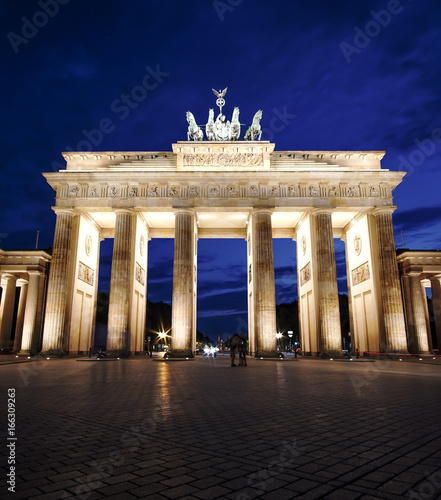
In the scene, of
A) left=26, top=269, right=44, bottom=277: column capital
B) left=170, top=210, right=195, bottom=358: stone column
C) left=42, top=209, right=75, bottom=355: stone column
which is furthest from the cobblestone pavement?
left=26, top=269, right=44, bottom=277: column capital

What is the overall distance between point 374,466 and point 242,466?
1300mm

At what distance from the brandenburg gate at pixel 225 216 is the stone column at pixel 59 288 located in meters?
0.08

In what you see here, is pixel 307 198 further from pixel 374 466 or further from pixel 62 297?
pixel 374 466

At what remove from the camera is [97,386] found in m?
10.5

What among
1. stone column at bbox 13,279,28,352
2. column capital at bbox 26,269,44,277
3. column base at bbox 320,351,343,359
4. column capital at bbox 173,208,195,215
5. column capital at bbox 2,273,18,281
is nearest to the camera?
Result: column base at bbox 320,351,343,359

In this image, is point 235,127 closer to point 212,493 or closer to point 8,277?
point 8,277

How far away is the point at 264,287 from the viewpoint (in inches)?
1211

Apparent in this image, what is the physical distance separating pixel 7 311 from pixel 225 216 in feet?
76.7

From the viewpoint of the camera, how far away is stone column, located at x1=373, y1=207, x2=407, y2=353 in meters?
29.9

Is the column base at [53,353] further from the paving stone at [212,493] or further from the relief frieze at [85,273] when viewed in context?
the paving stone at [212,493]

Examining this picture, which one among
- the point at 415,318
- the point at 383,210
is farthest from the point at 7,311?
the point at 415,318

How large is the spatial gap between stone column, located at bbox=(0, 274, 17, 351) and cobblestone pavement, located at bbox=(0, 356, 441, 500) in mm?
33339

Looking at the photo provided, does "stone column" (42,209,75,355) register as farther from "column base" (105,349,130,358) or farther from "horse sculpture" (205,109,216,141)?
"horse sculpture" (205,109,216,141)

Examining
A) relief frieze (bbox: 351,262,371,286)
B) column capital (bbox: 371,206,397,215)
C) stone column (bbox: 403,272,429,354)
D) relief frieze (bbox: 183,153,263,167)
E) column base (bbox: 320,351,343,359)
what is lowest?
column base (bbox: 320,351,343,359)
